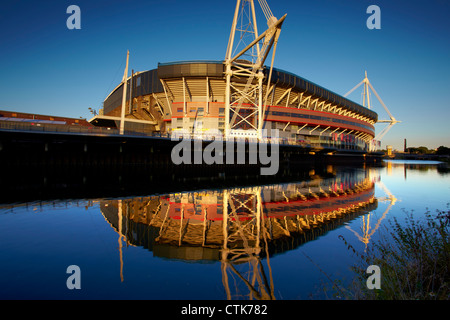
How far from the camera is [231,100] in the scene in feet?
146

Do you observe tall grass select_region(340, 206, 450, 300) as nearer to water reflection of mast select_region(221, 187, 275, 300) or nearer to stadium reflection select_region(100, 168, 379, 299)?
water reflection of mast select_region(221, 187, 275, 300)

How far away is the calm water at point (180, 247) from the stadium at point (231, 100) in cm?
2440

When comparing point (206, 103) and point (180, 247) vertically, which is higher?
point (206, 103)

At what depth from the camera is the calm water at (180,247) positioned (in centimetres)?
443

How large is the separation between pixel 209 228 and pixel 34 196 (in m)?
12.1

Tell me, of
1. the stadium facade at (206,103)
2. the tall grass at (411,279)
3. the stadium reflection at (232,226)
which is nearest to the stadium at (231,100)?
the stadium facade at (206,103)

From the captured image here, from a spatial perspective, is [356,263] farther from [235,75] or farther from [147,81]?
[147,81]

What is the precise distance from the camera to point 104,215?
9750 mm

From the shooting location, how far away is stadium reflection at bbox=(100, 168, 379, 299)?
535 cm

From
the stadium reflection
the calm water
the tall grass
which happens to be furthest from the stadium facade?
the tall grass

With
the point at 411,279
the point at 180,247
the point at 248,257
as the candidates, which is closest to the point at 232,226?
the point at 180,247

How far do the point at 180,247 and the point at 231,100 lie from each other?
134 ft

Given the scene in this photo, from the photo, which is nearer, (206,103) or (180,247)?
(180,247)

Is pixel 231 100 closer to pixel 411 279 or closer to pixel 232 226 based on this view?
pixel 232 226
